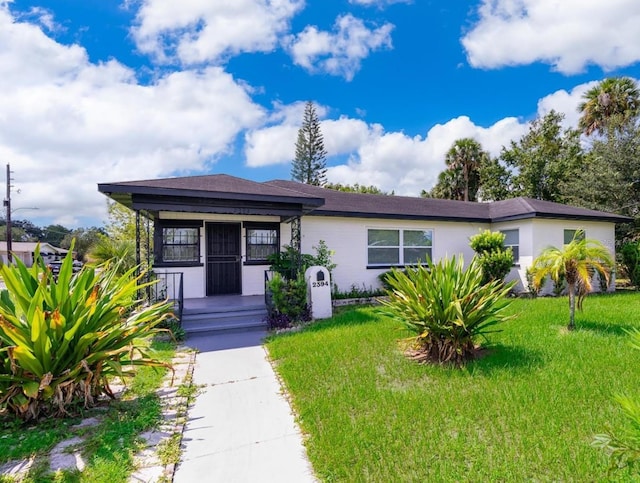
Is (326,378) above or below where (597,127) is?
below

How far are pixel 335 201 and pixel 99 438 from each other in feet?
32.1

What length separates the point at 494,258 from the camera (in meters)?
11.0

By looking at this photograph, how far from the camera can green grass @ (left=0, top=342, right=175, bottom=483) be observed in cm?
277

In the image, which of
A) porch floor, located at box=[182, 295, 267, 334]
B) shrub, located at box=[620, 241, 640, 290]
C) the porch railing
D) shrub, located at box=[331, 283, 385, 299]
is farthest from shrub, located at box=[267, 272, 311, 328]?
shrub, located at box=[620, 241, 640, 290]

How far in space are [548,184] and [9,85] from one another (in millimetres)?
24600

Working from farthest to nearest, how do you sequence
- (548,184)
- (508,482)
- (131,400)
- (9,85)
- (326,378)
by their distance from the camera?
(548,184) → (9,85) → (326,378) → (131,400) → (508,482)

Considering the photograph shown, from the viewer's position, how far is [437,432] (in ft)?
10.7

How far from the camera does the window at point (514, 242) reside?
12.4 metres

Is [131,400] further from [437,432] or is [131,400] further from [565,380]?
[565,380]

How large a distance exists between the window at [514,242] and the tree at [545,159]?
30.2 feet

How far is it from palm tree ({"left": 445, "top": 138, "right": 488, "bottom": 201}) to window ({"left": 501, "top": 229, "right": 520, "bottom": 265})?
1335cm

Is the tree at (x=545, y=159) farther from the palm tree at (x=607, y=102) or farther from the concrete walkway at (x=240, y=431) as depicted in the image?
the concrete walkway at (x=240, y=431)

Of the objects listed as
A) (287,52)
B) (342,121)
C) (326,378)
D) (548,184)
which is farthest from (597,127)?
(326,378)

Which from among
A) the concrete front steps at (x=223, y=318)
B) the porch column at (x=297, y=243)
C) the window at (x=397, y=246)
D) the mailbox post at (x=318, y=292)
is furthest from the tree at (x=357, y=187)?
the concrete front steps at (x=223, y=318)
